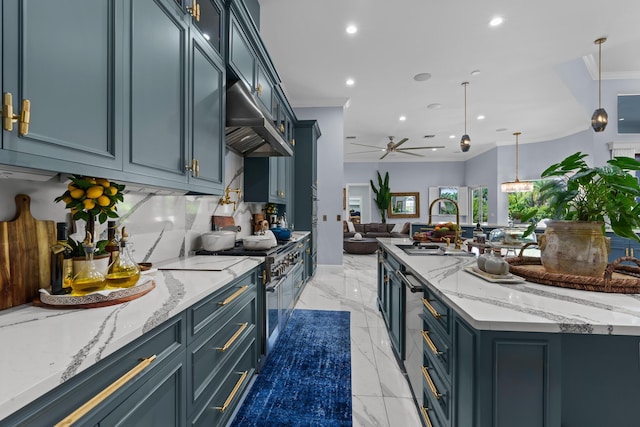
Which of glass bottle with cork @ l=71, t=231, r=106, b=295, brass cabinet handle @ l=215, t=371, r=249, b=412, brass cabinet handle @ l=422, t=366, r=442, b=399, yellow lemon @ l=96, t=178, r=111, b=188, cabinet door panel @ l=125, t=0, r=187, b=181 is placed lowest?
brass cabinet handle @ l=215, t=371, r=249, b=412

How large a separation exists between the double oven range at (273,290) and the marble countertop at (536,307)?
1155mm

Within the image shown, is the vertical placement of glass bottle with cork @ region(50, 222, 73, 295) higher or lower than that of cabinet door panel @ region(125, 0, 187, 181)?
lower

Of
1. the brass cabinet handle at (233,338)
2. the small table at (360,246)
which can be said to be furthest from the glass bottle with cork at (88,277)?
the small table at (360,246)

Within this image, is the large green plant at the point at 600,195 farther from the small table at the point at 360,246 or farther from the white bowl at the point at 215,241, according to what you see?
the small table at the point at 360,246

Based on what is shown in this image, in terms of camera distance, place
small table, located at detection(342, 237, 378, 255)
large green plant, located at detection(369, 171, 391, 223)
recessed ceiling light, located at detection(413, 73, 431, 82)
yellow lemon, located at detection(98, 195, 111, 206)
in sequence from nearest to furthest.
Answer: yellow lemon, located at detection(98, 195, 111, 206) < recessed ceiling light, located at detection(413, 73, 431, 82) < small table, located at detection(342, 237, 378, 255) < large green plant, located at detection(369, 171, 391, 223)

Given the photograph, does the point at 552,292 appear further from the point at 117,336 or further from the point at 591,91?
the point at 591,91

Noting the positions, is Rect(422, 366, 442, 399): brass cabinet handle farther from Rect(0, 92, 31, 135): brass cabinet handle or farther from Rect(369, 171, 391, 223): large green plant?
Rect(369, 171, 391, 223): large green plant

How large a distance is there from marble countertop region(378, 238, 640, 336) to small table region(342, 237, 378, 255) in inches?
266

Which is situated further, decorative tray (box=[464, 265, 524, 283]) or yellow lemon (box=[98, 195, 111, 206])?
decorative tray (box=[464, 265, 524, 283])

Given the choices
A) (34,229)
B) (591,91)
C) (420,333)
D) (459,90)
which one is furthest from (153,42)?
(591,91)

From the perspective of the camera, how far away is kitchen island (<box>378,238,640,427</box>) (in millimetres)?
864

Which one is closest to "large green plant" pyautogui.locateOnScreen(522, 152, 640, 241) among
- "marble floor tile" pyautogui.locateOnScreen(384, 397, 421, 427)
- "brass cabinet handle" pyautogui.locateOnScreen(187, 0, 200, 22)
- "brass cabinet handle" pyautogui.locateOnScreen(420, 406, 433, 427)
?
"brass cabinet handle" pyautogui.locateOnScreen(420, 406, 433, 427)

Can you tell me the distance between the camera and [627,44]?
390cm

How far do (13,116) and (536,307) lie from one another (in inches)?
64.9
